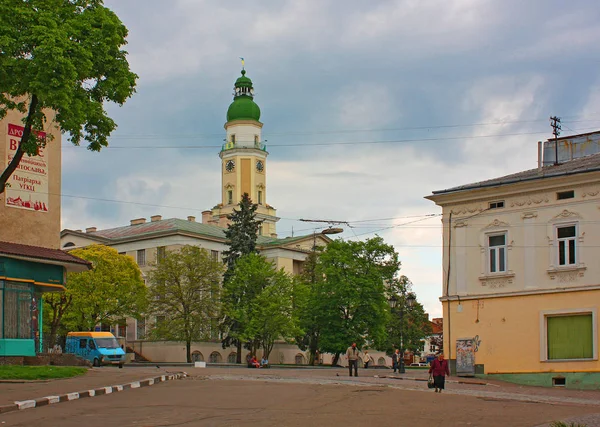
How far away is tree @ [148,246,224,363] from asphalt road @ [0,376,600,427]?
158 ft

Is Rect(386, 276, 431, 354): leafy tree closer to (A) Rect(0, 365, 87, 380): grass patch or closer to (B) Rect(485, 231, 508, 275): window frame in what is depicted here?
(B) Rect(485, 231, 508, 275): window frame

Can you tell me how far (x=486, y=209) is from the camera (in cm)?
3772

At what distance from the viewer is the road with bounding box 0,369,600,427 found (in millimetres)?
16703

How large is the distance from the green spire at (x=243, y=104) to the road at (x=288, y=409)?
94.1 metres

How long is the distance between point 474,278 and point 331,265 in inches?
1256

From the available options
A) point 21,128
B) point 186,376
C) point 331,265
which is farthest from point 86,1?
point 331,265

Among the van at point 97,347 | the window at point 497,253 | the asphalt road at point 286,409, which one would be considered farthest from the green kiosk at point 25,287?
the window at point 497,253

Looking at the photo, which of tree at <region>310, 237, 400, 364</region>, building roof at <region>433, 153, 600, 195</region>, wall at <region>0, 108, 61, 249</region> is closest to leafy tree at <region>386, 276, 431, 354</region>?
tree at <region>310, 237, 400, 364</region>

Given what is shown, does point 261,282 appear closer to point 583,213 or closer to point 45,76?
point 583,213

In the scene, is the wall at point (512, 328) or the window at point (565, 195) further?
the window at point (565, 195)

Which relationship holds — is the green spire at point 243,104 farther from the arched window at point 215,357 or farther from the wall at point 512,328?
the wall at point 512,328

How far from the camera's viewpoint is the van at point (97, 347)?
52.3 m

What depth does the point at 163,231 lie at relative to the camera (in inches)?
3435

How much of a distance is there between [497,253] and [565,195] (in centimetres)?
387
